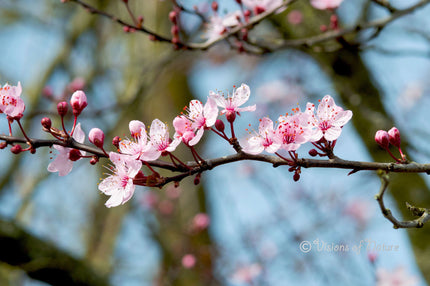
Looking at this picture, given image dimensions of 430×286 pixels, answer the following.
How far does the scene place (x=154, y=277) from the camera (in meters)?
4.84

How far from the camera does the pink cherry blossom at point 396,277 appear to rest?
9.34 ft

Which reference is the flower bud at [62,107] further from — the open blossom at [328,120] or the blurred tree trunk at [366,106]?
the blurred tree trunk at [366,106]

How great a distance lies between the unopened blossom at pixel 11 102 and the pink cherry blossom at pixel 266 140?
2.30 feet

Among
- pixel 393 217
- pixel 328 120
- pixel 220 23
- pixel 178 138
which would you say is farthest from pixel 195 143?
pixel 220 23

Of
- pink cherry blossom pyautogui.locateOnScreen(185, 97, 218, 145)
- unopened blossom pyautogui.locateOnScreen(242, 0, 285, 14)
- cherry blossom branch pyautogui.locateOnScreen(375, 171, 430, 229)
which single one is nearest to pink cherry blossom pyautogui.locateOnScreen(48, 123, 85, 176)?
pink cherry blossom pyautogui.locateOnScreen(185, 97, 218, 145)

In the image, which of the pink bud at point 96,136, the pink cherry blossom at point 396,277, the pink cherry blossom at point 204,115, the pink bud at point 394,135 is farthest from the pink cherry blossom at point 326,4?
the pink cherry blossom at point 396,277

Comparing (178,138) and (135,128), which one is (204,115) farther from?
(135,128)

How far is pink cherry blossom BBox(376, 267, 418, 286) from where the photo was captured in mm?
2846

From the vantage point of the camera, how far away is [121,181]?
1207mm

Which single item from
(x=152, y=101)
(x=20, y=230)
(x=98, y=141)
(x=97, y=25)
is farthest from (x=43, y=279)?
(x=152, y=101)

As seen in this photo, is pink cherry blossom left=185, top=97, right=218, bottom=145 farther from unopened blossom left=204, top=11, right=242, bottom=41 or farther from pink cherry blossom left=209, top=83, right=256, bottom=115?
unopened blossom left=204, top=11, right=242, bottom=41

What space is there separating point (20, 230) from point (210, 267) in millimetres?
1858

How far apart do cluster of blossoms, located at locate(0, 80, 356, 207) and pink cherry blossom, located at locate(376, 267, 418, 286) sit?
85.1 inches

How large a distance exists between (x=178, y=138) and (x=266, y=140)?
27cm
